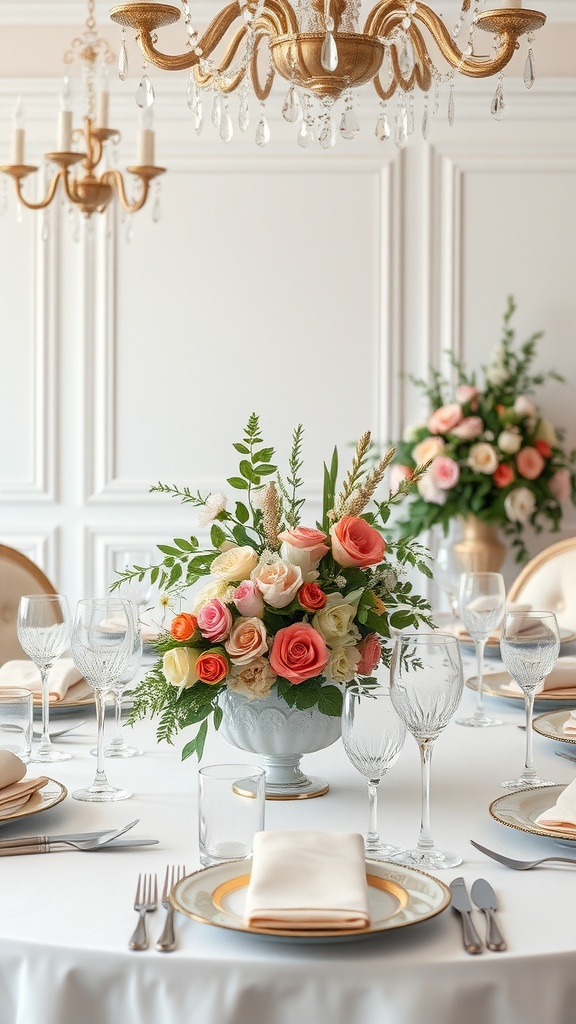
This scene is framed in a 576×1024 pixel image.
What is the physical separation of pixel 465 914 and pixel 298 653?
0.42 metres

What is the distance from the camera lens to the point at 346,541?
4.85 ft

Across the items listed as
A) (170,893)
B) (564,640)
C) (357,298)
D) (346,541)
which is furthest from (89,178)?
(170,893)

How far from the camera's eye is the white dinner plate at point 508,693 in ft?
6.41

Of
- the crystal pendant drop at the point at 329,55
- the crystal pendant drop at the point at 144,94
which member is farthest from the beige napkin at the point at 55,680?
the crystal pendant drop at the point at 329,55

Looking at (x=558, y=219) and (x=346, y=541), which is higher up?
(x=558, y=219)

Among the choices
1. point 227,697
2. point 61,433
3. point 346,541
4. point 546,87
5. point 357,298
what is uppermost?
point 546,87

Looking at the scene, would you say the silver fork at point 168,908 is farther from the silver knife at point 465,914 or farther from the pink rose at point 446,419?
the pink rose at point 446,419

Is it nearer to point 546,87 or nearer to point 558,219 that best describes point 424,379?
point 558,219

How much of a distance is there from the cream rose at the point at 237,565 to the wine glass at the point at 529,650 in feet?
1.16

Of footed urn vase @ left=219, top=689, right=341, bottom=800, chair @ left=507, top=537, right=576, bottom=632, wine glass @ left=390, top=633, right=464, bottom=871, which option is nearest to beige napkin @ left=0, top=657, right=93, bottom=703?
footed urn vase @ left=219, top=689, right=341, bottom=800

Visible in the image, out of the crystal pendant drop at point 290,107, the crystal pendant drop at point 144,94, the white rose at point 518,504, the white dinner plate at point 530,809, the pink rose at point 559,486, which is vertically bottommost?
the white dinner plate at point 530,809

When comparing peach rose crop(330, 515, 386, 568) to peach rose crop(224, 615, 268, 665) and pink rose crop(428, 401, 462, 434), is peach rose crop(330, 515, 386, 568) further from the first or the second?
pink rose crop(428, 401, 462, 434)

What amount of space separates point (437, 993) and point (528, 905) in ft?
0.62

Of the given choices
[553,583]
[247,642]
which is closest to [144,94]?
[247,642]
